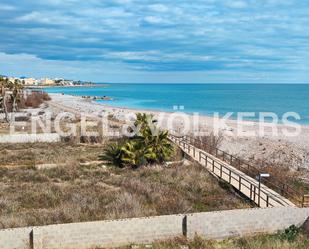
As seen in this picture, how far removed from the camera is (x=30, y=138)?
Answer: 29969 mm

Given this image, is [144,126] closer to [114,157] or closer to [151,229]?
[114,157]

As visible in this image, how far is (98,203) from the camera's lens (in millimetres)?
14352

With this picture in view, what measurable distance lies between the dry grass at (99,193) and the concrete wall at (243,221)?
228 centimetres

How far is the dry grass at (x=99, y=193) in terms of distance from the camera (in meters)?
13.2

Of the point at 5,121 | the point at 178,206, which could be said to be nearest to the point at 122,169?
the point at 178,206

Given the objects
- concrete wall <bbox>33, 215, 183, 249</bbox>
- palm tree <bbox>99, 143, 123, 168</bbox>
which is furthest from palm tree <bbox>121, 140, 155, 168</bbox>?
concrete wall <bbox>33, 215, 183, 249</bbox>

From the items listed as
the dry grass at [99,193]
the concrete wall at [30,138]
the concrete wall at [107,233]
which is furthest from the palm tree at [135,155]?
the concrete wall at [107,233]

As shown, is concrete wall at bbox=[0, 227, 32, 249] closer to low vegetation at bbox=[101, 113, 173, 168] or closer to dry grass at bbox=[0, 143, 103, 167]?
low vegetation at bbox=[101, 113, 173, 168]

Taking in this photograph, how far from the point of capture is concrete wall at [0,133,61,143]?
2947 centimetres

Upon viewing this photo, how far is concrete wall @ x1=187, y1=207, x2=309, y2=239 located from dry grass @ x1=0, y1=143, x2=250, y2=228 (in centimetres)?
228

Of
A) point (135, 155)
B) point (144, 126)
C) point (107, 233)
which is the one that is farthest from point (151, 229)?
point (144, 126)

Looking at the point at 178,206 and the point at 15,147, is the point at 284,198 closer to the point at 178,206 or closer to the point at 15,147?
the point at 178,206

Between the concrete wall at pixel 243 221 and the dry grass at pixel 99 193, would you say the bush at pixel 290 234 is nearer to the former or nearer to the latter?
the concrete wall at pixel 243 221

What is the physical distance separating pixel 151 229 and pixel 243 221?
2.79 meters
